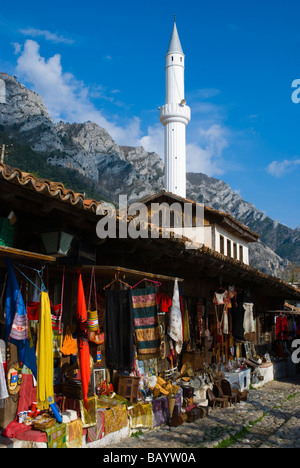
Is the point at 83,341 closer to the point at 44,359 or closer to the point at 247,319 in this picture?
the point at 44,359

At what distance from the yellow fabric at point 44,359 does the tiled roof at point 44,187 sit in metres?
1.38

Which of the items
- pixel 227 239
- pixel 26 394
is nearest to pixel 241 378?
pixel 26 394

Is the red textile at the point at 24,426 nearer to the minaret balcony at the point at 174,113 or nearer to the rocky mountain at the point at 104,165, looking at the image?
the minaret balcony at the point at 174,113

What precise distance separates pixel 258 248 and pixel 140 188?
1462 inches

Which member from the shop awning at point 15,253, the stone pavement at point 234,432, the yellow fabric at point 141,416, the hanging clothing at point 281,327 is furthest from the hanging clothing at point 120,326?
the hanging clothing at point 281,327

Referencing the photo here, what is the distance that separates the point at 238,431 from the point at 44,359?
18.3 ft

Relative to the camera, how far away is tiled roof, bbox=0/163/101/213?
184 inches

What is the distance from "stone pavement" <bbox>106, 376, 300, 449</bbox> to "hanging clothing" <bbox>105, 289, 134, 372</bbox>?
4.79 feet

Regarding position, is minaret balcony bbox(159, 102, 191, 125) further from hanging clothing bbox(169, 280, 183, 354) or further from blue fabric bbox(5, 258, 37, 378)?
blue fabric bbox(5, 258, 37, 378)

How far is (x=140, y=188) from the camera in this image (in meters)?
98.9

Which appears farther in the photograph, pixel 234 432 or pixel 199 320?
pixel 199 320

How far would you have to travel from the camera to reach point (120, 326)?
6.97 metres

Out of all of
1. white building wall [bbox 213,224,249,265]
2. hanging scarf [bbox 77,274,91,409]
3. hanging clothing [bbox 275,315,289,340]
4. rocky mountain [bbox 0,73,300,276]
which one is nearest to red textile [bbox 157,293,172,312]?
hanging scarf [bbox 77,274,91,409]

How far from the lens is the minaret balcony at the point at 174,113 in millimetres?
35406
